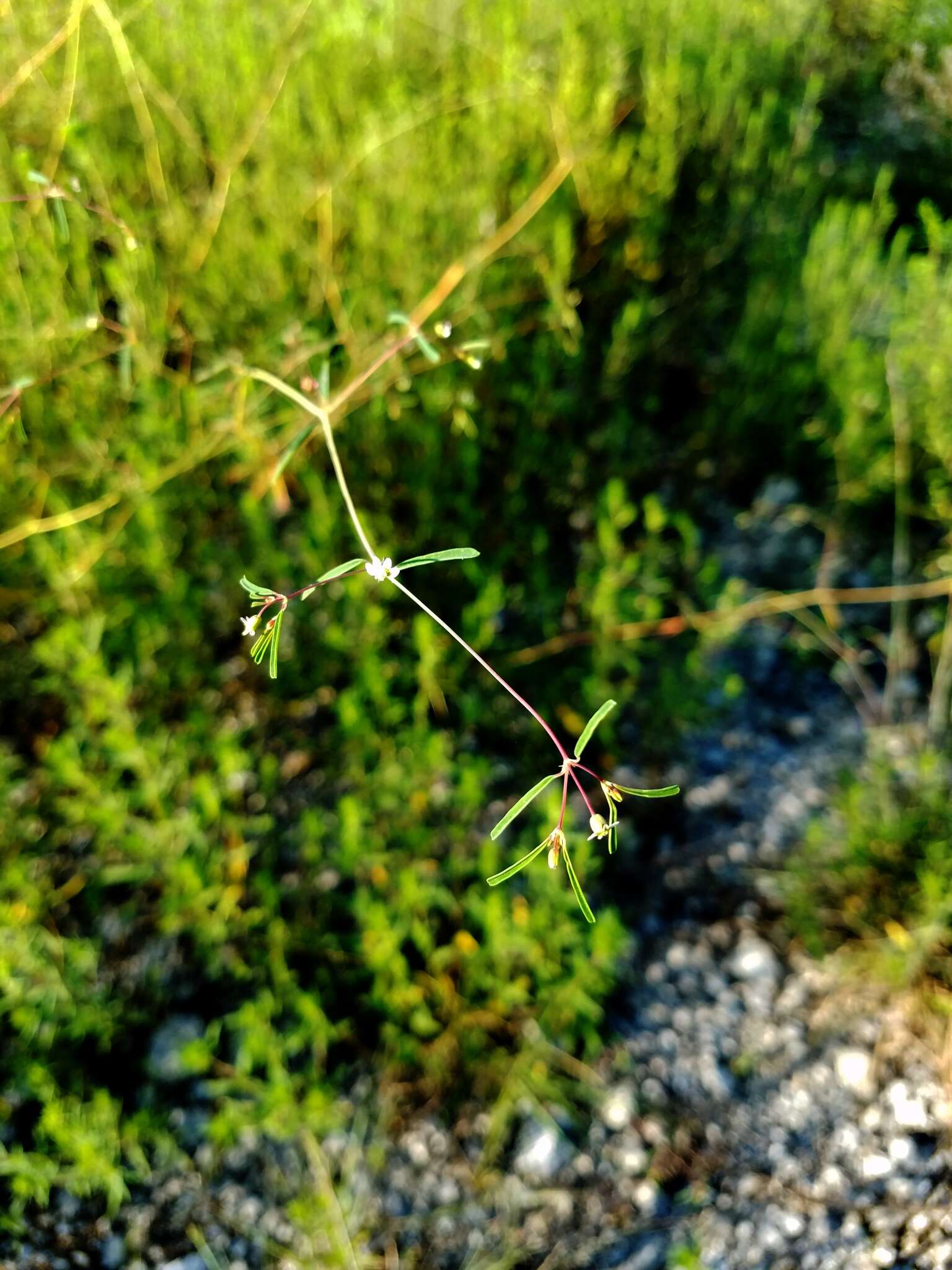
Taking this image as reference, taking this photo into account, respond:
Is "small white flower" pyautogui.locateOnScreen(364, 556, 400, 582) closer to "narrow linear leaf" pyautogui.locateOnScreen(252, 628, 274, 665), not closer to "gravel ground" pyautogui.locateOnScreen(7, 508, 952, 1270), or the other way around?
"narrow linear leaf" pyautogui.locateOnScreen(252, 628, 274, 665)

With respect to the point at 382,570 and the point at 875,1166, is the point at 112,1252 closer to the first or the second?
the point at 875,1166

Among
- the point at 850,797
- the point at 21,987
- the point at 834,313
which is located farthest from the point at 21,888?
the point at 834,313

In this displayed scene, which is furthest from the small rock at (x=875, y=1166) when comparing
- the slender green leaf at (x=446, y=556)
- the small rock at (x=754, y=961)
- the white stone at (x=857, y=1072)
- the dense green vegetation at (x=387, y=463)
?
the slender green leaf at (x=446, y=556)

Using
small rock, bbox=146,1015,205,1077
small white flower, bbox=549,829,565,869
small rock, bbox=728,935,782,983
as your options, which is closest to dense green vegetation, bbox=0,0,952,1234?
small rock, bbox=146,1015,205,1077

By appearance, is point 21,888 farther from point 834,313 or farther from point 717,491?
point 834,313

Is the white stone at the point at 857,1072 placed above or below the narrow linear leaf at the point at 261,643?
below

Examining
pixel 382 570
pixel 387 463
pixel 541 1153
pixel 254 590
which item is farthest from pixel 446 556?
pixel 387 463

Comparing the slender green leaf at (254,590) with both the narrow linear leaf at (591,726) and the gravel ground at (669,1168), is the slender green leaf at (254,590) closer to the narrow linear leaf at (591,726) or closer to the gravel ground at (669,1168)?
the narrow linear leaf at (591,726)
